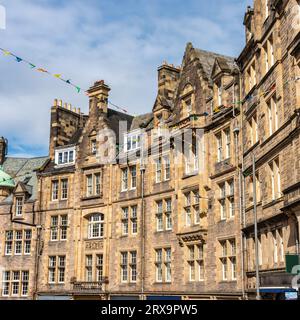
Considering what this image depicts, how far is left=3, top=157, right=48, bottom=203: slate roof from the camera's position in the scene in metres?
41.5

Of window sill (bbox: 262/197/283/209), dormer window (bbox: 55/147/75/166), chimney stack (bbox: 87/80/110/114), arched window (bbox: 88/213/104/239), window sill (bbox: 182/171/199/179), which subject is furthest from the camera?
dormer window (bbox: 55/147/75/166)

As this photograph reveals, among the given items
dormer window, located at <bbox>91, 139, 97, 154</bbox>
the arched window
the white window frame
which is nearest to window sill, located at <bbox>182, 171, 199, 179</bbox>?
the arched window

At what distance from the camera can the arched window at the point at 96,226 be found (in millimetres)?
36281

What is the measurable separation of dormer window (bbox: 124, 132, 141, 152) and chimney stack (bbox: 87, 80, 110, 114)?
3.54 m

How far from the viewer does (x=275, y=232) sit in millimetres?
21500

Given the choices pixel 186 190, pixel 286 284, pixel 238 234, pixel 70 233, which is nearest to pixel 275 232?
pixel 286 284

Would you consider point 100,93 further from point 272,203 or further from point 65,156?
point 272,203

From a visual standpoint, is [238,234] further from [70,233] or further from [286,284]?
[70,233]

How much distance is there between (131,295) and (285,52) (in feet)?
60.7

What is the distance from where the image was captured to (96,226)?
120 feet

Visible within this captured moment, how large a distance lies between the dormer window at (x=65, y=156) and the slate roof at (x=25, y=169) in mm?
1884

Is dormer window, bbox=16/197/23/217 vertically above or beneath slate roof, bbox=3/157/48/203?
beneath

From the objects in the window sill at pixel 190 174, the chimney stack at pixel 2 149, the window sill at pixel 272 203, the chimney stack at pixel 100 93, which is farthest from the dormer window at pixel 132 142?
the chimney stack at pixel 2 149

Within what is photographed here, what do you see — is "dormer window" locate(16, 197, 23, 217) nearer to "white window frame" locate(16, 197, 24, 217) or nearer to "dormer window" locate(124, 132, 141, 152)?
"white window frame" locate(16, 197, 24, 217)
